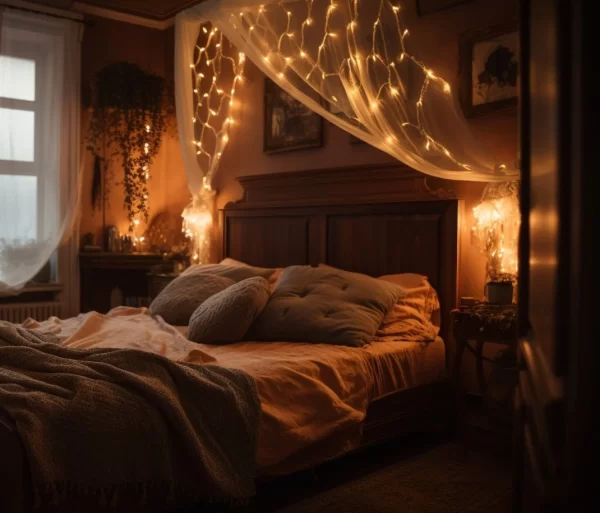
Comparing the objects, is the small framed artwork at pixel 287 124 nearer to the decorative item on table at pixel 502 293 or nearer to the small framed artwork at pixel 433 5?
the small framed artwork at pixel 433 5

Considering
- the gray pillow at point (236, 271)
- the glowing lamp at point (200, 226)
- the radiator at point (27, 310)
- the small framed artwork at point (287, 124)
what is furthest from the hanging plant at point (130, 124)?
the gray pillow at point (236, 271)

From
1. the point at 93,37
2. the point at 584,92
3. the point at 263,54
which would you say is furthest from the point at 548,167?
the point at 93,37

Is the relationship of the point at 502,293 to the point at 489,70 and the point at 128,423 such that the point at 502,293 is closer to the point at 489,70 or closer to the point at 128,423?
the point at 489,70

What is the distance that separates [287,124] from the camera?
4.30m

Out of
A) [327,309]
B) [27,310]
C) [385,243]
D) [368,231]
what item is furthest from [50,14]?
[327,309]

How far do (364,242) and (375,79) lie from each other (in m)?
0.96

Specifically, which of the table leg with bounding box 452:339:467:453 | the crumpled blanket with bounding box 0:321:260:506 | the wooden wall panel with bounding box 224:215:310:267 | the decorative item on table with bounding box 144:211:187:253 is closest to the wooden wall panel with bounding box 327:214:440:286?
the wooden wall panel with bounding box 224:215:310:267

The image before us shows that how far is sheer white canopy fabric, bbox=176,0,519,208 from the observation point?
3033mm

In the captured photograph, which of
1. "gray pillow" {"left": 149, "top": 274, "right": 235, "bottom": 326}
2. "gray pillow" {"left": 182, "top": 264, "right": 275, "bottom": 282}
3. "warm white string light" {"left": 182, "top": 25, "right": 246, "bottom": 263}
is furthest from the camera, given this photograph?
"warm white string light" {"left": 182, "top": 25, "right": 246, "bottom": 263}

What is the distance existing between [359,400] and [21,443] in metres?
1.37

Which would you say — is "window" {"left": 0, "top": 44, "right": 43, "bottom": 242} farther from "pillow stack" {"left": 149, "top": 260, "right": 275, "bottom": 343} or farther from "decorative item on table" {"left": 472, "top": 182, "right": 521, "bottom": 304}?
"decorative item on table" {"left": 472, "top": 182, "right": 521, "bottom": 304}

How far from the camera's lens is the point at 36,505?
1737 millimetres

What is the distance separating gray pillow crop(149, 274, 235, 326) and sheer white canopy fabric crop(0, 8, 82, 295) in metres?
1.32

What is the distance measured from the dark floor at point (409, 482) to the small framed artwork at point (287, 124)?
1.91 metres
